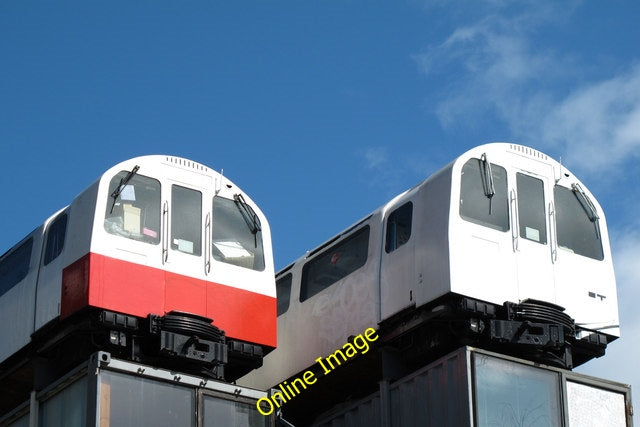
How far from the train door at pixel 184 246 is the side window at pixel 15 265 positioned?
9.10 ft

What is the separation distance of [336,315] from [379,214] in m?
2.06

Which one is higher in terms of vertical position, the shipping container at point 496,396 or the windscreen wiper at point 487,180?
the windscreen wiper at point 487,180

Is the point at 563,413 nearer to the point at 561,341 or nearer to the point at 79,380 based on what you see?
the point at 561,341

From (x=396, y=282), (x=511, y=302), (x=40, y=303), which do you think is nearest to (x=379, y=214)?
(x=396, y=282)

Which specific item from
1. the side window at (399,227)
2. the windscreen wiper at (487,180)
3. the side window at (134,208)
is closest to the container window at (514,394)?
the windscreen wiper at (487,180)

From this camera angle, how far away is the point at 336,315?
27.5 meters

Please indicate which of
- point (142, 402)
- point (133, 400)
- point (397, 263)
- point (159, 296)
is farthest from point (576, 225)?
point (133, 400)

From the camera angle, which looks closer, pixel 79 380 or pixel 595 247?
pixel 79 380

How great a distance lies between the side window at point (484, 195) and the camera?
24656 millimetres

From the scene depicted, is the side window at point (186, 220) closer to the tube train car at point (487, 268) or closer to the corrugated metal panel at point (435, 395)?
the tube train car at point (487, 268)

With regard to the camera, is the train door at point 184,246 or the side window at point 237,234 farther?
the side window at point 237,234

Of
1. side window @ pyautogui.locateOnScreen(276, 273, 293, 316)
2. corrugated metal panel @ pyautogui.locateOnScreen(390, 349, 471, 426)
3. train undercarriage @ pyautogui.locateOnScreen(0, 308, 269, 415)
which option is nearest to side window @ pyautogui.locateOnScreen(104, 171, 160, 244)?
train undercarriage @ pyautogui.locateOnScreen(0, 308, 269, 415)

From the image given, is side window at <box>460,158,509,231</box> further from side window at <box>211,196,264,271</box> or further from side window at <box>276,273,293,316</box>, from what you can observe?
side window at <box>276,273,293,316</box>

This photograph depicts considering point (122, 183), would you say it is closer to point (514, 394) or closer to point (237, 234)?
point (237, 234)
